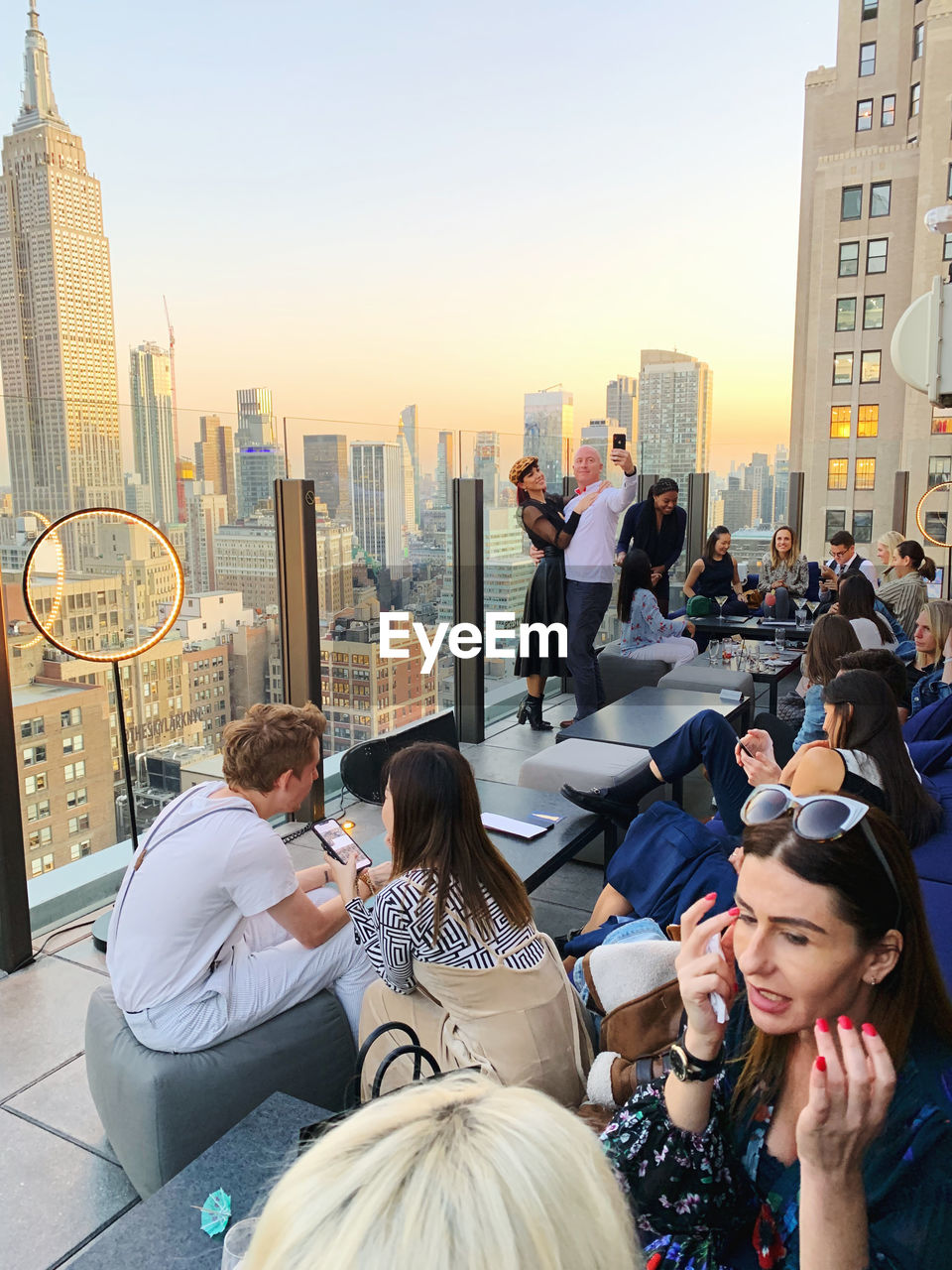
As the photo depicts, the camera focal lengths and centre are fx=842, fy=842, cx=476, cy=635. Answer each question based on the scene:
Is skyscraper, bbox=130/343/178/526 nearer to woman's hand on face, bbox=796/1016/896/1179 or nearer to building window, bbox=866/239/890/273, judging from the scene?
woman's hand on face, bbox=796/1016/896/1179

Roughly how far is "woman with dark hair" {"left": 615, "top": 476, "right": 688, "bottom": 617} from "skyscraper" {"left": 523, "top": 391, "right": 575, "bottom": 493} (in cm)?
97

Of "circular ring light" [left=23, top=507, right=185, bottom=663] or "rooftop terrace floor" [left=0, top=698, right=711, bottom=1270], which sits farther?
"circular ring light" [left=23, top=507, right=185, bottom=663]

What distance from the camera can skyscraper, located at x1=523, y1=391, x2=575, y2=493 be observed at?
8656 mm

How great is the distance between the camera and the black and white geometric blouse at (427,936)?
2156 millimetres

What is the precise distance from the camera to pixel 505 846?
3.52 m

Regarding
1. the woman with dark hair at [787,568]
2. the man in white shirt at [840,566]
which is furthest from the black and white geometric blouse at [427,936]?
the woman with dark hair at [787,568]

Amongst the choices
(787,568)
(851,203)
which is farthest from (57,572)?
(851,203)

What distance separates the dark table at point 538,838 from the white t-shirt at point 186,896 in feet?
3.14

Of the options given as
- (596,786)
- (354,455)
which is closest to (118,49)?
(354,455)

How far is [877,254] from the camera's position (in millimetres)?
30188

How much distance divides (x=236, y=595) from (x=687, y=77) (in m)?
13.3

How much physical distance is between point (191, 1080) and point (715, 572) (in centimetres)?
876

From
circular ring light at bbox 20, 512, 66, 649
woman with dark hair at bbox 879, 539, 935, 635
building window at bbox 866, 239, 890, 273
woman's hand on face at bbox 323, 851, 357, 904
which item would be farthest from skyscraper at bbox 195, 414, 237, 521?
building window at bbox 866, 239, 890, 273

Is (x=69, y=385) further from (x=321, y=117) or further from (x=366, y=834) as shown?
(x=321, y=117)
